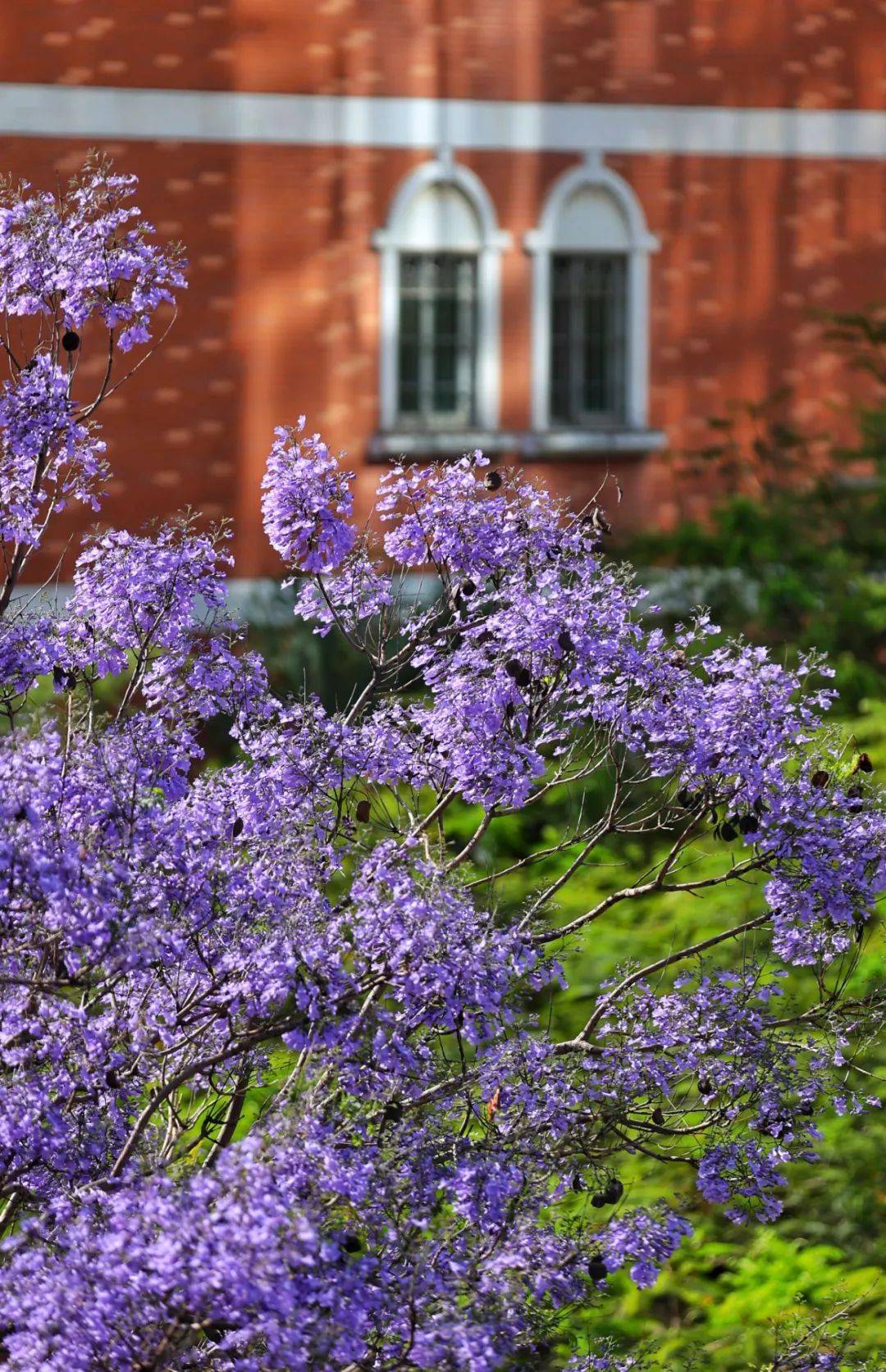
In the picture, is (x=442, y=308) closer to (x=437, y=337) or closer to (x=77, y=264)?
(x=437, y=337)

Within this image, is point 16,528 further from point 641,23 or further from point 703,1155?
point 641,23

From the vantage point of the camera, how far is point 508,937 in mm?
2514

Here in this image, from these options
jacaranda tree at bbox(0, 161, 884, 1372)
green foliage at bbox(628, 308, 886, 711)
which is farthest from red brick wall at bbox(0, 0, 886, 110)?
jacaranda tree at bbox(0, 161, 884, 1372)

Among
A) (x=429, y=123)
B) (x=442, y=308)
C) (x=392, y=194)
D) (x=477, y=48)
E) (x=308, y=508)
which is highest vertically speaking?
(x=477, y=48)

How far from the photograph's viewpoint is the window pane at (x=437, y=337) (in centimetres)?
1301

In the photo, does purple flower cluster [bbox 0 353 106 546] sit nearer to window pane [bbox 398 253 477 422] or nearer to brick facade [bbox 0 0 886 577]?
brick facade [bbox 0 0 886 577]

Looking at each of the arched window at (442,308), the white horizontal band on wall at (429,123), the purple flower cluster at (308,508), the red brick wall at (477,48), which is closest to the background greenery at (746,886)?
the purple flower cluster at (308,508)

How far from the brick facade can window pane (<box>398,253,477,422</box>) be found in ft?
0.93

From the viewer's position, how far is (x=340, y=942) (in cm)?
243

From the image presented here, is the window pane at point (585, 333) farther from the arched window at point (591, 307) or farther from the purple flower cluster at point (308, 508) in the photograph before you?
the purple flower cluster at point (308, 508)

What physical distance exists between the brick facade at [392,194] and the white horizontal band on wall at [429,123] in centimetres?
7

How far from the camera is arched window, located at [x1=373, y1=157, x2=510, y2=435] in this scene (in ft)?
41.9

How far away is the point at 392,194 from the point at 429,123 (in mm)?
539

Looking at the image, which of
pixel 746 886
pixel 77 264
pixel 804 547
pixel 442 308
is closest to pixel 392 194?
pixel 442 308
